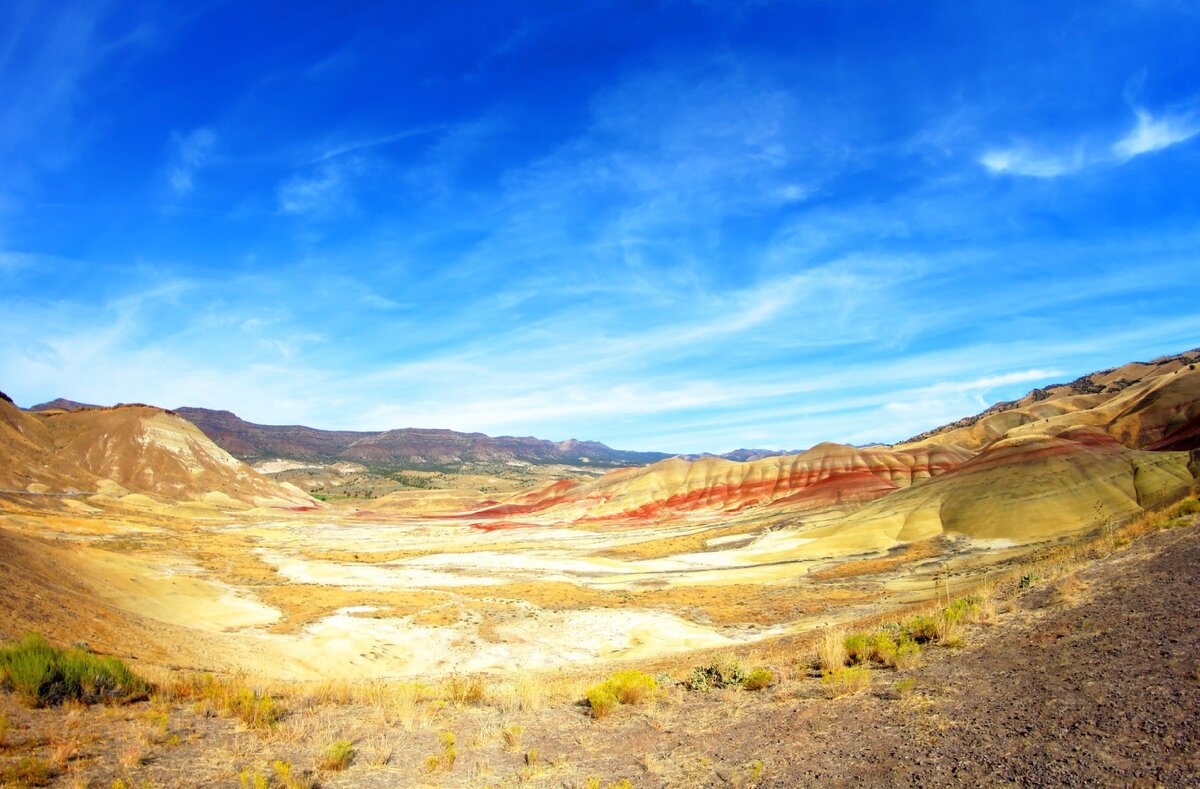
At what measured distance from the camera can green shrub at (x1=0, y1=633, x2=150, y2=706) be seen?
30.7 ft

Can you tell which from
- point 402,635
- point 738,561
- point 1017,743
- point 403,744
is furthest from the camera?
point 738,561

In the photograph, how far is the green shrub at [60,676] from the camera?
935 cm

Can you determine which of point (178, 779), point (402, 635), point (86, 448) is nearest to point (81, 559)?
point (402, 635)

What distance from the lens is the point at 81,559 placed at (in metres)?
32.0

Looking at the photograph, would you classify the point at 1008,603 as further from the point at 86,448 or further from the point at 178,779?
the point at 86,448

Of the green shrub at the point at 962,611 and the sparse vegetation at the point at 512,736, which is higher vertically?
the green shrub at the point at 962,611

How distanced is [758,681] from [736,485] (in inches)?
4214

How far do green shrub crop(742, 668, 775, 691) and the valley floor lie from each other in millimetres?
273

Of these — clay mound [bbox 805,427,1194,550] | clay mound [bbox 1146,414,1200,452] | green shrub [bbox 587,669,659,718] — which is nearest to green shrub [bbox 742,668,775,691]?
green shrub [bbox 587,669,659,718]

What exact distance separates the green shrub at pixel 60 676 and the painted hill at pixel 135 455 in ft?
374

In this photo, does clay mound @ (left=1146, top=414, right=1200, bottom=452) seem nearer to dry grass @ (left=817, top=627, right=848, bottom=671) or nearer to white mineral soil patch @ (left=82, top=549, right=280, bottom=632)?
dry grass @ (left=817, top=627, right=848, bottom=671)

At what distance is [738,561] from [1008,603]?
41428mm

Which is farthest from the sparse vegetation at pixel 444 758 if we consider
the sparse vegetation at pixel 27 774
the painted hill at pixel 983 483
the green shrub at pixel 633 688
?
the painted hill at pixel 983 483

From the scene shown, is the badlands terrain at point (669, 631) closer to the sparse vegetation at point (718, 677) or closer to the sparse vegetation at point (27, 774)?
the sparse vegetation at point (27, 774)
